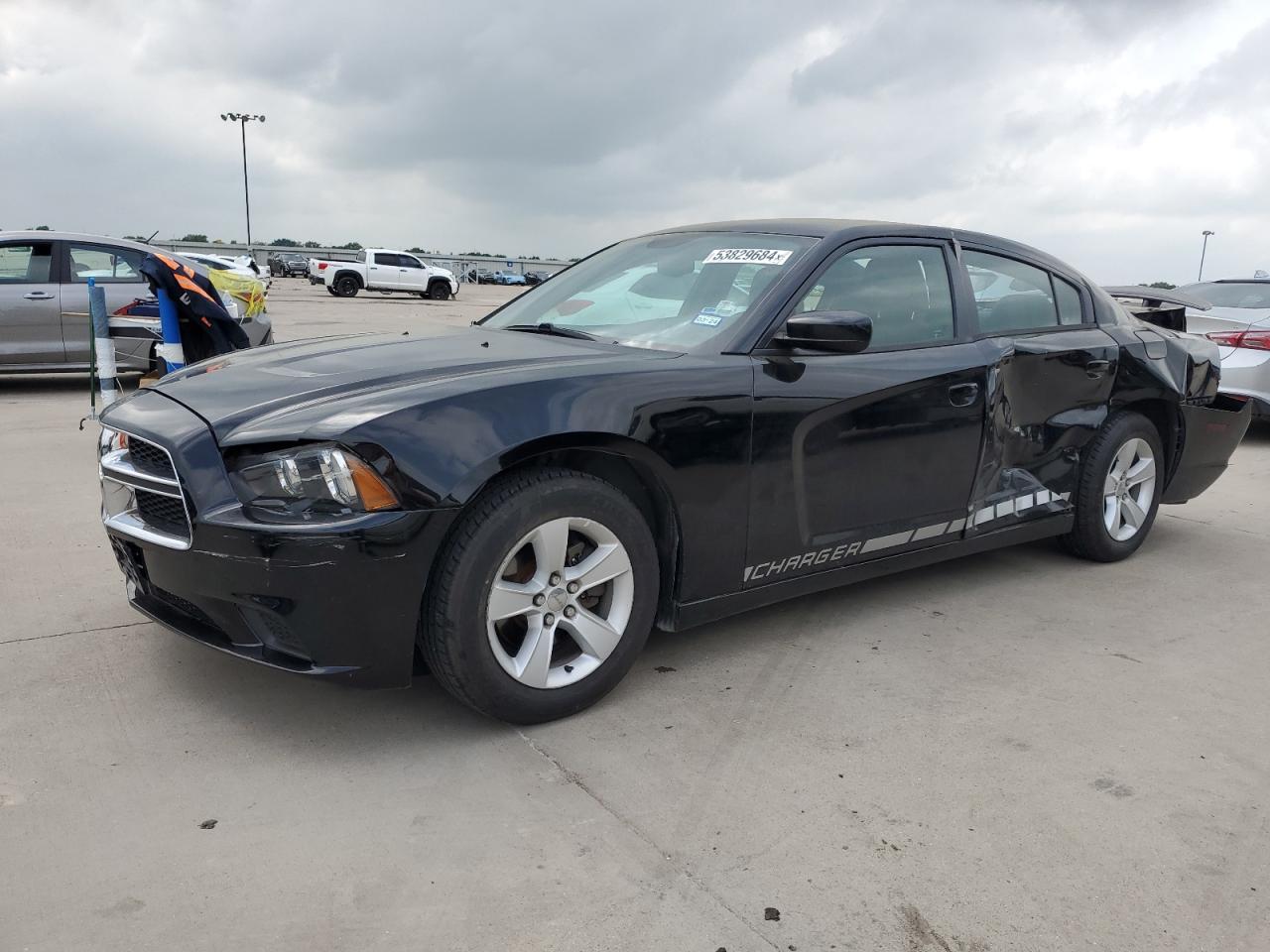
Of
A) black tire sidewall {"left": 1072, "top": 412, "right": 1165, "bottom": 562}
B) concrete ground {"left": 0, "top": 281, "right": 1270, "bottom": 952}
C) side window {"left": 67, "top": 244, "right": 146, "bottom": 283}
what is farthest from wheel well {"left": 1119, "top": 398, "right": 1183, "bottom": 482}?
side window {"left": 67, "top": 244, "right": 146, "bottom": 283}

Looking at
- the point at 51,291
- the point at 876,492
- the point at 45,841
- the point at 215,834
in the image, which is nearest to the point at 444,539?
the point at 215,834

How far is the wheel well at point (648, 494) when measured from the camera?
2998 millimetres

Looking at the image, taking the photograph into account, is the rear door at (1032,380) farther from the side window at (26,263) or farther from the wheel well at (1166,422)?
the side window at (26,263)

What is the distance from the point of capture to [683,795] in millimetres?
2621

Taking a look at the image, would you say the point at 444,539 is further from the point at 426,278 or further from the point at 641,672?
the point at 426,278

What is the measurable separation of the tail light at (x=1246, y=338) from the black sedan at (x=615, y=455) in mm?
4432

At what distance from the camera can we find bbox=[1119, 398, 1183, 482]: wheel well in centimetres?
481

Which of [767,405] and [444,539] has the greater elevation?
[767,405]

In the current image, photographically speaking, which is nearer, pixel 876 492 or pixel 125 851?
pixel 125 851

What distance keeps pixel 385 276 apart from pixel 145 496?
35233mm

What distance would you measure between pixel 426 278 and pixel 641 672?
115 feet

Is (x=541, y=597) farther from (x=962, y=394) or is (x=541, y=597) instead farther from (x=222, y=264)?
(x=222, y=264)

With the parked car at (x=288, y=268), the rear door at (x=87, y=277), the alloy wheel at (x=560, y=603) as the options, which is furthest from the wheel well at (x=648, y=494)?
the parked car at (x=288, y=268)

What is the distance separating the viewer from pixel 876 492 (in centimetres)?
361
